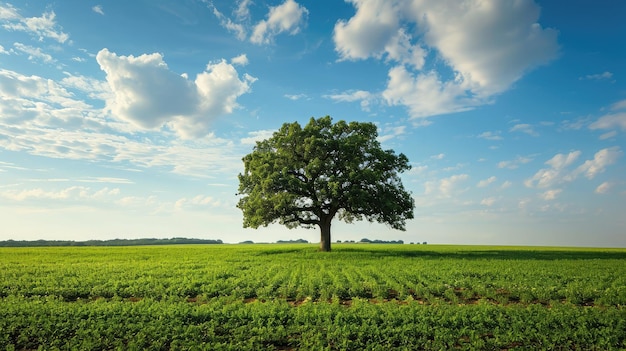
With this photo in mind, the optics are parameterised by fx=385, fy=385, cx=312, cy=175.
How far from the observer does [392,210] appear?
48.2 meters

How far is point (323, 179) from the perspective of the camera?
48.4 metres

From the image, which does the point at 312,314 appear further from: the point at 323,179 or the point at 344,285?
the point at 323,179

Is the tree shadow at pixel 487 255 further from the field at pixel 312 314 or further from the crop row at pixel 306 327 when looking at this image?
the crop row at pixel 306 327

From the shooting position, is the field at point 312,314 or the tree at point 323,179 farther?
the tree at point 323,179

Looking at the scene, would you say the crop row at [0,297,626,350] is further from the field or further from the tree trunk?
the tree trunk

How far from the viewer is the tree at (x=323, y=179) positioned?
47500 mm

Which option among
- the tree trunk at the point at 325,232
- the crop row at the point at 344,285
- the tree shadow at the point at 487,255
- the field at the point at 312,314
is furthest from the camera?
the tree trunk at the point at 325,232

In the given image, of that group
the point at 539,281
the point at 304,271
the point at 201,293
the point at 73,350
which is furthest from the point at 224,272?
the point at 539,281

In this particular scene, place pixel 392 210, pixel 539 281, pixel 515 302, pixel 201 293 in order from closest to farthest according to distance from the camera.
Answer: pixel 515 302, pixel 201 293, pixel 539 281, pixel 392 210

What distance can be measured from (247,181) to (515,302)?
3938 cm

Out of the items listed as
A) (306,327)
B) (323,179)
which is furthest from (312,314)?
(323,179)

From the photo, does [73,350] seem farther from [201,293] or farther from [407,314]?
[407,314]

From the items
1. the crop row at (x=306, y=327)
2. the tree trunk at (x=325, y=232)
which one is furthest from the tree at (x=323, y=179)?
the crop row at (x=306, y=327)

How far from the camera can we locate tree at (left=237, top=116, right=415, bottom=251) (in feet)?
156
